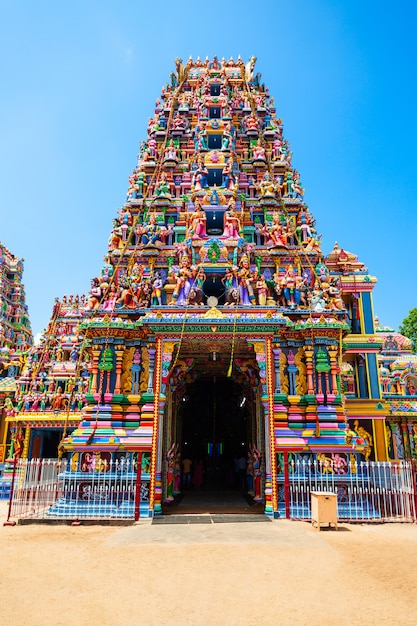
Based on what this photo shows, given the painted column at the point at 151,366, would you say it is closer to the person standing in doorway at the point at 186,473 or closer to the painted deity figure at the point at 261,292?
the painted deity figure at the point at 261,292

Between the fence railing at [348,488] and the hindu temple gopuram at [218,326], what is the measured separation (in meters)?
0.35

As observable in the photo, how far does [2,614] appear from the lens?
19.5 ft

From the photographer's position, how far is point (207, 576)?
766 centimetres

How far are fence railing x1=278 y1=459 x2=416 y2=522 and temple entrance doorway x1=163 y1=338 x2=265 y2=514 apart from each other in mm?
1909

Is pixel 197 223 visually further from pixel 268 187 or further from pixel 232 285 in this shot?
pixel 268 187

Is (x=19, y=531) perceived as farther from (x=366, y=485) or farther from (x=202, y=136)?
(x=202, y=136)

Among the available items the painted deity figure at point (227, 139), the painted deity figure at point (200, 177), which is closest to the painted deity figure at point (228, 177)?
the painted deity figure at point (200, 177)

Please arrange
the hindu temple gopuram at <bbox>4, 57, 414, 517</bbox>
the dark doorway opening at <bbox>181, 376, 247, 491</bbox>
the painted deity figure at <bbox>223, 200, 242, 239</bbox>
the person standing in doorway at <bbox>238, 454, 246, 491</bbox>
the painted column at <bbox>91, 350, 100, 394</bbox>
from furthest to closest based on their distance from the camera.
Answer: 1. the dark doorway opening at <bbox>181, 376, 247, 491</bbox>
2. the person standing in doorway at <bbox>238, 454, 246, 491</bbox>
3. the painted deity figure at <bbox>223, 200, 242, 239</bbox>
4. the painted column at <bbox>91, 350, 100, 394</bbox>
5. the hindu temple gopuram at <bbox>4, 57, 414, 517</bbox>

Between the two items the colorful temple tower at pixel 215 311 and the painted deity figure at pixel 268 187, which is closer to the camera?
the colorful temple tower at pixel 215 311

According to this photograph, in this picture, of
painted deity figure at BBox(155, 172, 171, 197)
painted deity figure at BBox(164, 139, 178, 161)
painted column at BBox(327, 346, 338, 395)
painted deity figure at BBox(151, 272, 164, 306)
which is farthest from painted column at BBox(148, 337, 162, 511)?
painted deity figure at BBox(164, 139, 178, 161)

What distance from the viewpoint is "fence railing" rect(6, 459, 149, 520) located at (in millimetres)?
13164

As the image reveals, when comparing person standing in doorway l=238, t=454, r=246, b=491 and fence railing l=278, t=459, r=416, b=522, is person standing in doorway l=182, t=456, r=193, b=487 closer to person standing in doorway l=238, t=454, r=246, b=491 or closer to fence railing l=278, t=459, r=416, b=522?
person standing in doorway l=238, t=454, r=246, b=491

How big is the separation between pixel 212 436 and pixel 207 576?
18.9 m

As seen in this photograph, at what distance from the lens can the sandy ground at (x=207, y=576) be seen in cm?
599
